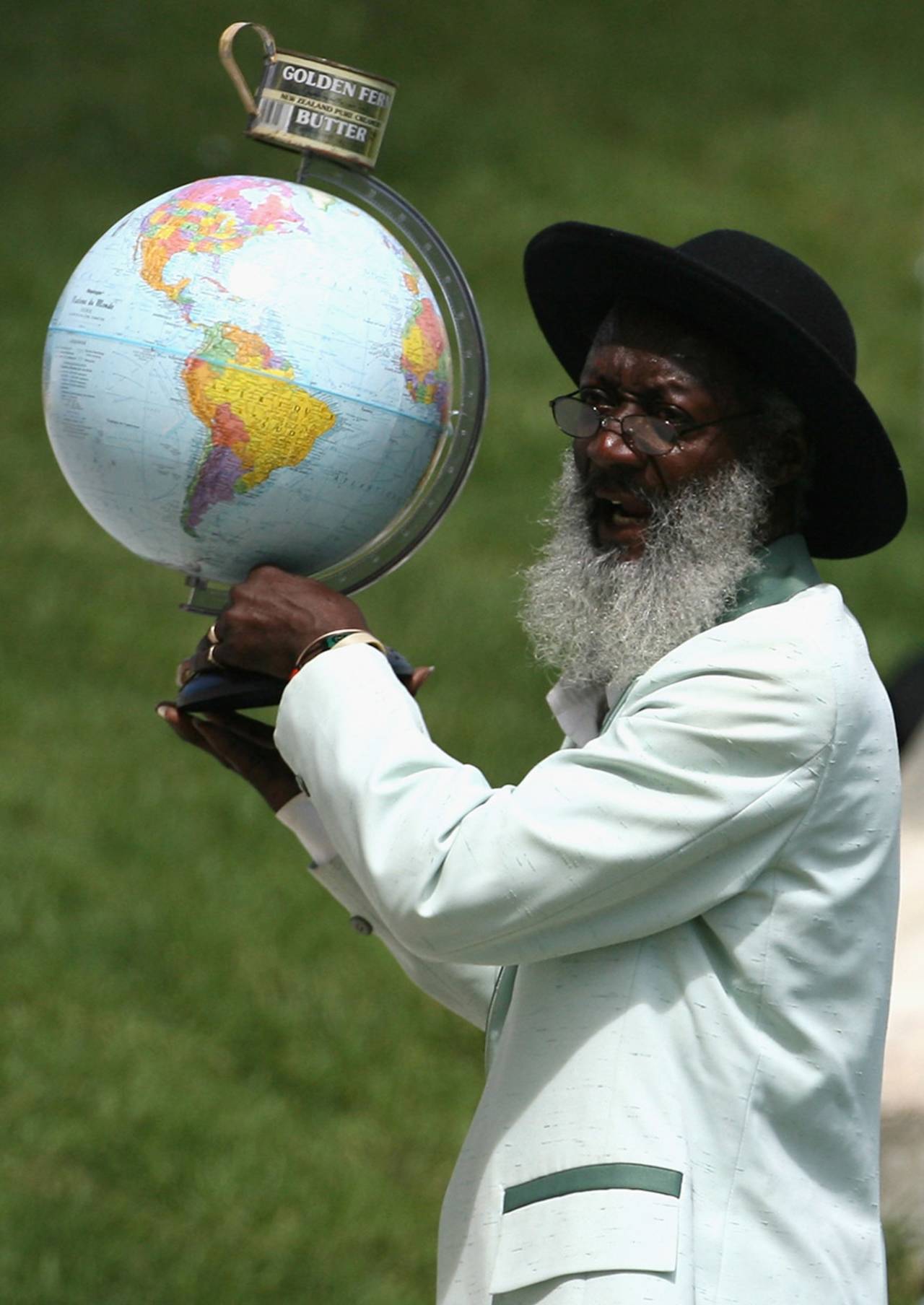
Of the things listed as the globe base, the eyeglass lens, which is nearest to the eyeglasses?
the eyeglass lens

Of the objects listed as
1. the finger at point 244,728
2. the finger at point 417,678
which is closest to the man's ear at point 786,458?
the finger at point 417,678

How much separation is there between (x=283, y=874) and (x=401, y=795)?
454 centimetres

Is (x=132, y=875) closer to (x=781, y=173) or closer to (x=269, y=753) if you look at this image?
(x=269, y=753)

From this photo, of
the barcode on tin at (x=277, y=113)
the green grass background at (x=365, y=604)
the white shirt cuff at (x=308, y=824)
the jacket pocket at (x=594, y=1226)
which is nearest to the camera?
the jacket pocket at (x=594, y=1226)

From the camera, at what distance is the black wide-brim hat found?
2629 mm

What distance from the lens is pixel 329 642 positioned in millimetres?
2600

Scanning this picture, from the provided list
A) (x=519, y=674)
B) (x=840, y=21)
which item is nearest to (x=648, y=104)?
(x=840, y=21)

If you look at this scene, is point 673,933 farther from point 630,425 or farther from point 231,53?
point 231,53

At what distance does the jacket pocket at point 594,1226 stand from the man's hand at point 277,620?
81 cm

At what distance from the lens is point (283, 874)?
22.6 feet

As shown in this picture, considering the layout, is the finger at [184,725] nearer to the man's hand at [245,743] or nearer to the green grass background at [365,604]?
the man's hand at [245,743]

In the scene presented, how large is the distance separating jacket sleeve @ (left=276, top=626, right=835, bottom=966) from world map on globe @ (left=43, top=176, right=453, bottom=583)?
17.2 inches

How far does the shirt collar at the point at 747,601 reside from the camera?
2652mm

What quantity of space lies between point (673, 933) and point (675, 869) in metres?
0.15
